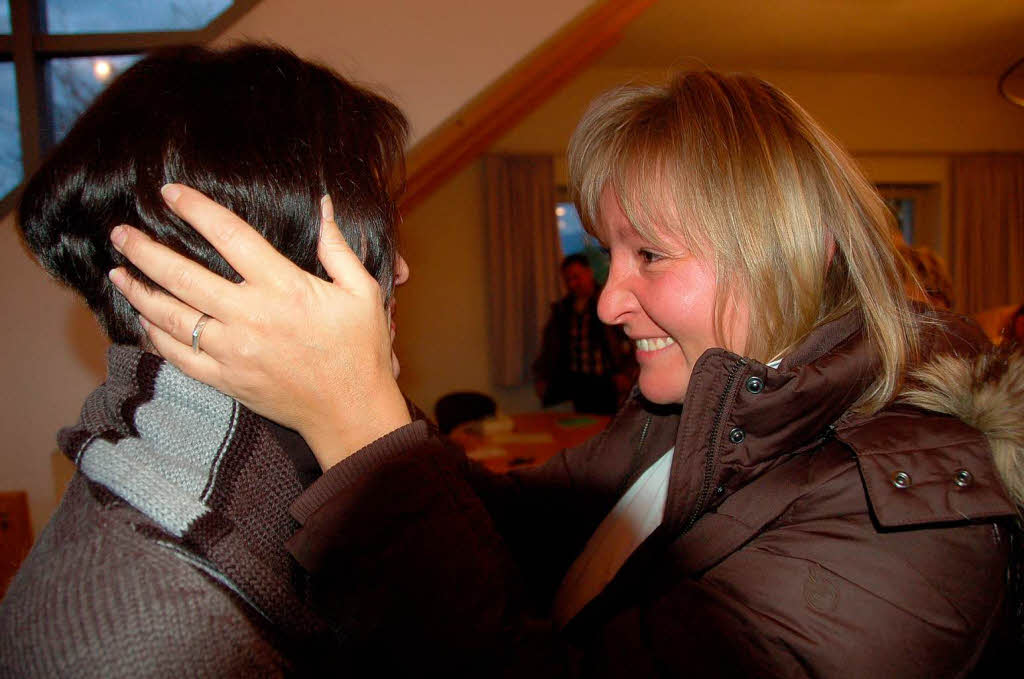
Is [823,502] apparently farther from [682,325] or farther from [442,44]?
[442,44]

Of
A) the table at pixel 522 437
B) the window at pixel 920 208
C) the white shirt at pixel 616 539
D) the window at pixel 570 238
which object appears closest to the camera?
the white shirt at pixel 616 539

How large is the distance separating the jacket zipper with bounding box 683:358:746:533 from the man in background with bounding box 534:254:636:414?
129 inches

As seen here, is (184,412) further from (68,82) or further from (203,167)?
(68,82)

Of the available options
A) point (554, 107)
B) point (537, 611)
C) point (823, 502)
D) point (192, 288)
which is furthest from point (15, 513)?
point (554, 107)

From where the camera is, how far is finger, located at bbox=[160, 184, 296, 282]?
62 centimetres

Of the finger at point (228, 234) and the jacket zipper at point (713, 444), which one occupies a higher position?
the finger at point (228, 234)

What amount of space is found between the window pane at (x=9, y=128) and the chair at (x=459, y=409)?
2.43 meters

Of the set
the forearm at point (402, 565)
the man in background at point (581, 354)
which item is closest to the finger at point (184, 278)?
the forearm at point (402, 565)

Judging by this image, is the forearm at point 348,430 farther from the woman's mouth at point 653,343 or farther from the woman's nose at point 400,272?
the woman's mouth at point 653,343

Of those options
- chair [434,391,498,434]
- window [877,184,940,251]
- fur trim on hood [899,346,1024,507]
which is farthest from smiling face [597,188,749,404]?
window [877,184,940,251]

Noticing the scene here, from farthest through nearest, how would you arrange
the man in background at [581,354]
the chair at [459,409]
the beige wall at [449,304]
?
the beige wall at [449,304], the man in background at [581,354], the chair at [459,409]

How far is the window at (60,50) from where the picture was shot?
1.81m

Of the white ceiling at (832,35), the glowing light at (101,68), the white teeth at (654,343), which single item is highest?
the white ceiling at (832,35)

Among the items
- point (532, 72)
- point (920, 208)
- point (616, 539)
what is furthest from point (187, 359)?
point (920, 208)
